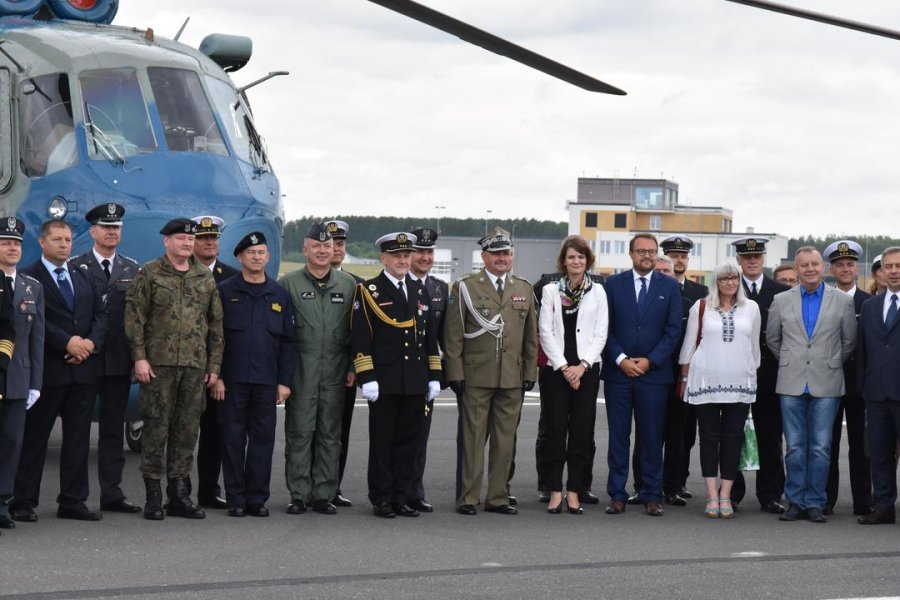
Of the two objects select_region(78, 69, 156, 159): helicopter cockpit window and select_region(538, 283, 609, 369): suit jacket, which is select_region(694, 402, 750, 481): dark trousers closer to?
select_region(538, 283, 609, 369): suit jacket

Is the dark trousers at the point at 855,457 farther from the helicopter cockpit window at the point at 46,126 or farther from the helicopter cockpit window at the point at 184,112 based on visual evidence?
the helicopter cockpit window at the point at 46,126

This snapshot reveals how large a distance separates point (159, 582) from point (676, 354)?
170 inches

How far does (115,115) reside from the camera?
10.5 meters

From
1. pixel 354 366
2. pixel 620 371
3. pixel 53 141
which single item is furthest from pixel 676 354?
pixel 53 141

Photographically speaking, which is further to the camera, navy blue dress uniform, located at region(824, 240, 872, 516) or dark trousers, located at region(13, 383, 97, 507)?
navy blue dress uniform, located at region(824, 240, 872, 516)

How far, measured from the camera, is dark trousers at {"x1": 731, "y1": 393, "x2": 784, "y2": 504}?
30.9ft

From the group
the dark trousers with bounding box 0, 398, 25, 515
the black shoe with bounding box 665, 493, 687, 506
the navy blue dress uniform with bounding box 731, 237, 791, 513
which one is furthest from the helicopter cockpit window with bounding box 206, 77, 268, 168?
the black shoe with bounding box 665, 493, 687, 506

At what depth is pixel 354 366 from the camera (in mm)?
8695

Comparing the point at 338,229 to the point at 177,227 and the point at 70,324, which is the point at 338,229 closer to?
the point at 177,227

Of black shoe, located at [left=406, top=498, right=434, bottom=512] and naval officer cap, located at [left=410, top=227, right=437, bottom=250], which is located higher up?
naval officer cap, located at [left=410, top=227, right=437, bottom=250]

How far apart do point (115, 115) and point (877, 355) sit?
6010mm

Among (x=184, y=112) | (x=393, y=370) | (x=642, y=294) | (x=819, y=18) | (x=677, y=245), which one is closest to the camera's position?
(x=819, y=18)

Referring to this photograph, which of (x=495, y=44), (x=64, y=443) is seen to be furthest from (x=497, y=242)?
(x=495, y=44)

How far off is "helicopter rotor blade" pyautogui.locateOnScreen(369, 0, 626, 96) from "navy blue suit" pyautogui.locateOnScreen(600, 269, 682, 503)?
3.44 meters
